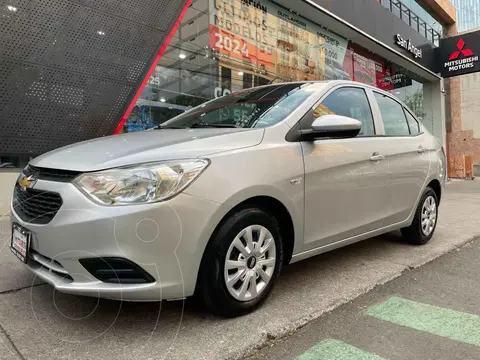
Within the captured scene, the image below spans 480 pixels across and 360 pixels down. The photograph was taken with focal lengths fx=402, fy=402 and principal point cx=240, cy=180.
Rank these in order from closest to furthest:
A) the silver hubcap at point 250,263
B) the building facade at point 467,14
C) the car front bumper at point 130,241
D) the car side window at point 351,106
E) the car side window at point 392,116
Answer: the car front bumper at point 130,241 → the silver hubcap at point 250,263 → the car side window at point 351,106 → the car side window at point 392,116 → the building facade at point 467,14

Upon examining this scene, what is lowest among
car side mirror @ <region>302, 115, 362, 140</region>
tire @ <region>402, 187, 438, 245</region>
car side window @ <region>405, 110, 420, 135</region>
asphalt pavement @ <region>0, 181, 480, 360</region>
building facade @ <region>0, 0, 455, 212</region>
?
asphalt pavement @ <region>0, 181, 480, 360</region>

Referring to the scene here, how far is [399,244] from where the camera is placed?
15.1ft

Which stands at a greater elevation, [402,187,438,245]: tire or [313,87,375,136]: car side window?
[313,87,375,136]: car side window

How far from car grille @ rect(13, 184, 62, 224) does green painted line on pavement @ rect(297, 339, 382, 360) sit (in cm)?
159

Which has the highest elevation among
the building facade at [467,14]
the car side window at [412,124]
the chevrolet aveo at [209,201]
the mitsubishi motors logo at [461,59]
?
the building facade at [467,14]

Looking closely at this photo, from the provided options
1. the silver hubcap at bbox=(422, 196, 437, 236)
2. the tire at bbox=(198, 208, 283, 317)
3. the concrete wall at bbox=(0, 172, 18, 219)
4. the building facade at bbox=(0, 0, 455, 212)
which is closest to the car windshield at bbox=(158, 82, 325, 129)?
the tire at bbox=(198, 208, 283, 317)

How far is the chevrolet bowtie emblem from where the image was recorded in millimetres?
2482

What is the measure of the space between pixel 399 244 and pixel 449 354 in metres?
2.45

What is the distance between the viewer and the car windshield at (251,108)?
2992 millimetres

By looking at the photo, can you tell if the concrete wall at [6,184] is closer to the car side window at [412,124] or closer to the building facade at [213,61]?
the building facade at [213,61]

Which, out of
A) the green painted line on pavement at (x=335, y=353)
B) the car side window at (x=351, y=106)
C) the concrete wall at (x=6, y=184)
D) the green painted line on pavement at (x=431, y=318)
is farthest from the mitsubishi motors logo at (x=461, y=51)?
the green painted line on pavement at (x=335, y=353)

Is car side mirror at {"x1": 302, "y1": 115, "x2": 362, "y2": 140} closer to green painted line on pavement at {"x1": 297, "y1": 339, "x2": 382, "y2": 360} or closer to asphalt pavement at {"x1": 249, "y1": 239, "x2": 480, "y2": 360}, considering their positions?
asphalt pavement at {"x1": 249, "y1": 239, "x2": 480, "y2": 360}

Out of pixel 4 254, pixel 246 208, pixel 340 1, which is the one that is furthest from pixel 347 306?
pixel 340 1

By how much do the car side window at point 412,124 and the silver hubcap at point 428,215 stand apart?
76 cm
